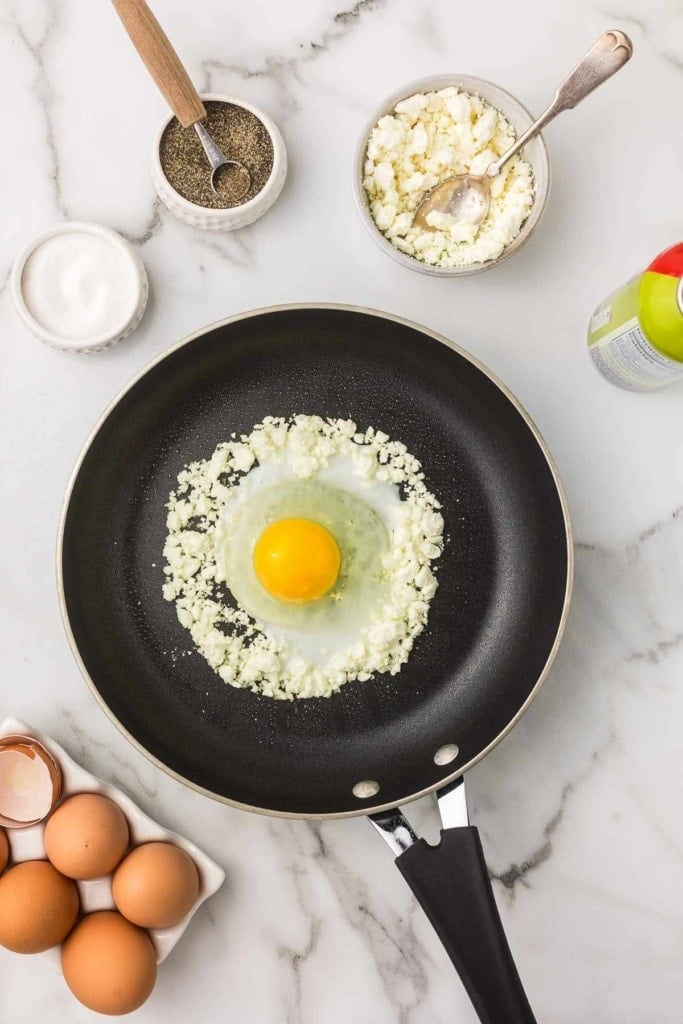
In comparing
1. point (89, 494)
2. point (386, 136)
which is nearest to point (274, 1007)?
point (89, 494)

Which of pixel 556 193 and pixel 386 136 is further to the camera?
pixel 556 193

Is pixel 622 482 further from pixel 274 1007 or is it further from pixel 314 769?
pixel 274 1007

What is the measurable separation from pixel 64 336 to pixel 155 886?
0.74 meters

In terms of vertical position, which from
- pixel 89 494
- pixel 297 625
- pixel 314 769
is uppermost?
pixel 89 494

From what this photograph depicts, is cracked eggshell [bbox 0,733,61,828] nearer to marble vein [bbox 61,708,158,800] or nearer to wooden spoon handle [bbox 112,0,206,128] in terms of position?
marble vein [bbox 61,708,158,800]

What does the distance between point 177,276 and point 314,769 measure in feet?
2.39

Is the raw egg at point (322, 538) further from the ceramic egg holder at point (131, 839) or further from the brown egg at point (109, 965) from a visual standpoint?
the brown egg at point (109, 965)

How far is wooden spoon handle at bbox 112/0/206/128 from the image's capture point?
1.03m

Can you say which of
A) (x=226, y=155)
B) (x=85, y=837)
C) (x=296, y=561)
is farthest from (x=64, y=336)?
(x=85, y=837)

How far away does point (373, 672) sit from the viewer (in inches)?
44.9

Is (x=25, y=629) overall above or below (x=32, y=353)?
below

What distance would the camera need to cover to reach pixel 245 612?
3.75ft

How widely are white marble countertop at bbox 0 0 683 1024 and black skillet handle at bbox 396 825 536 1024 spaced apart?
0.18 metres

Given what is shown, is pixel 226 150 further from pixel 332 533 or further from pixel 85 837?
pixel 85 837
